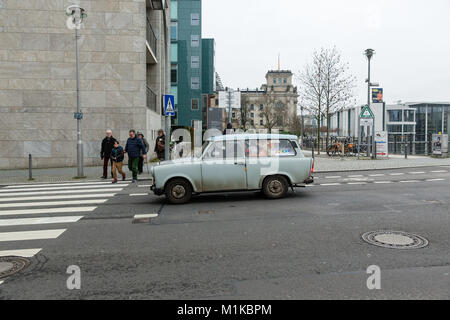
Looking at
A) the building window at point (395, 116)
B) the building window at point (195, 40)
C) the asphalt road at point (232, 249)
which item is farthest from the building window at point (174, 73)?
the building window at point (395, 116)

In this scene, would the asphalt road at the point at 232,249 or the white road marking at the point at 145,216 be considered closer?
the asphalt road at the point at 232,249

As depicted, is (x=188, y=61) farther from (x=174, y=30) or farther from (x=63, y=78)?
(x=63, y=78)

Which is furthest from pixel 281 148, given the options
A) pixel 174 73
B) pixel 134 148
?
pixel 174 73

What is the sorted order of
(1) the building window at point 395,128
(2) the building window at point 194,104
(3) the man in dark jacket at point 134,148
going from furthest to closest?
1. (1) the building window at point 395,128
2. (2) the building window at point 194,104
3. (3) the man in dark jacket at point 134,148

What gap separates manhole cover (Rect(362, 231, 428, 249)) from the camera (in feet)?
17.8

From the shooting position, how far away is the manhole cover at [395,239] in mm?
5426

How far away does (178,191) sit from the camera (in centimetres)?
916

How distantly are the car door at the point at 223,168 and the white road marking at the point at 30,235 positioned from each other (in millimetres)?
3669

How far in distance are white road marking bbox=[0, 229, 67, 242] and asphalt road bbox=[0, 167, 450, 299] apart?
0.03 m

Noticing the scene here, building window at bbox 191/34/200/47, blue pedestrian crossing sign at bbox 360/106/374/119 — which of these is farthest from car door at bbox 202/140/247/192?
building window at bbox 191/34/200/47

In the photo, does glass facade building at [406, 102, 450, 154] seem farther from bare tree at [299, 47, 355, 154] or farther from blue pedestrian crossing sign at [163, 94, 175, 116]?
blue pedestrian crossing sign at [163, 94, 175, 116]

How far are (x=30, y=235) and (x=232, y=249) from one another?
12.2ft

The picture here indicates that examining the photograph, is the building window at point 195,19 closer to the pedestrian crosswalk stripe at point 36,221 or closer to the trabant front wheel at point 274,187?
the trabant front wheel at point 274,187
